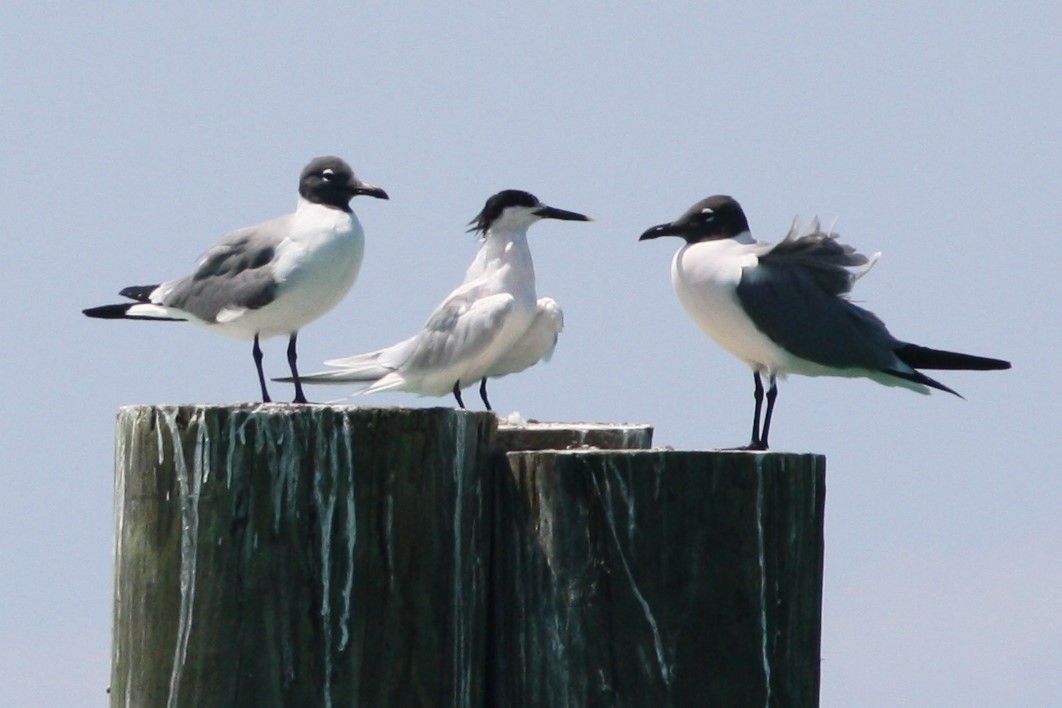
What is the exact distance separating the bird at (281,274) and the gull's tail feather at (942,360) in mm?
2569

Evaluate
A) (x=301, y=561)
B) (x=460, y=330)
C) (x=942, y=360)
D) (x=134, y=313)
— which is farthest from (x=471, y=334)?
(x=301, y=561)

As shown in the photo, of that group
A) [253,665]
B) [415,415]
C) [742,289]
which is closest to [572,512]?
[415,415]

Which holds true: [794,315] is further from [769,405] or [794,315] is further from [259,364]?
[259,364]

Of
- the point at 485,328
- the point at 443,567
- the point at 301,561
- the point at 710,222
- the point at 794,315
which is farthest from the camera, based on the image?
the point at 485,328

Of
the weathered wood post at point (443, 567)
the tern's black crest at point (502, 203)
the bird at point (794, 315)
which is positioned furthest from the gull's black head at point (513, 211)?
the weathered wood post at point (443, 567)

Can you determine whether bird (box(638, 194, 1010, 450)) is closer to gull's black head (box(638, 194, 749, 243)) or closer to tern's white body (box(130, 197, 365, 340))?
gull's black head (box(638, 194, 749, 243))

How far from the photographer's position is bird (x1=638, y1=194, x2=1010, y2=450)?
751cm

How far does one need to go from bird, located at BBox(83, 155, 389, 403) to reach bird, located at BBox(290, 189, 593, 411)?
2.90 ft

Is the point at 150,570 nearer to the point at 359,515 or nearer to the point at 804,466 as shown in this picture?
the point at 359,515

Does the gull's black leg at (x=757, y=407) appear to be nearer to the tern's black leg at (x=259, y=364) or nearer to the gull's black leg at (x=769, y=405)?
the gull's black leg at (x=769, y=405)

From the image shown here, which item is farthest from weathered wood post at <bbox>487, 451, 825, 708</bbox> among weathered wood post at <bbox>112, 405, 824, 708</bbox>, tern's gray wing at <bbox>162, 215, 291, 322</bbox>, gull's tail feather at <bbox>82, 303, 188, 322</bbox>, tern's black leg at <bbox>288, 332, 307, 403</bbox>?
gull's tail feather at <bbox>82, 303, 188, 322</bbox>

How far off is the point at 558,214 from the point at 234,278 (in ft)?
7.48

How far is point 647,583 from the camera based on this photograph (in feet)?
14.6

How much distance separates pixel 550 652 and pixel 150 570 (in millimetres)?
1075
